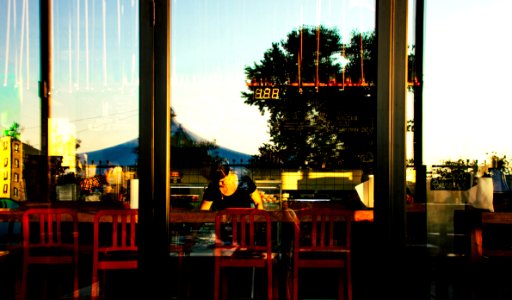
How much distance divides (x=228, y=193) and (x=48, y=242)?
166cm

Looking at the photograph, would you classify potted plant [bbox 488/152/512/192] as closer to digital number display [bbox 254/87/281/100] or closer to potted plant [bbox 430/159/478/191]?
potted plant [bbox 430/159/478/191]

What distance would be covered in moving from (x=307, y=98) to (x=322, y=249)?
494cm

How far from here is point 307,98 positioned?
841 cm

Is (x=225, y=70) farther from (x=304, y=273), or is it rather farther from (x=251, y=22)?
(x=304, y=273)

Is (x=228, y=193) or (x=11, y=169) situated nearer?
(x=228, y=193)

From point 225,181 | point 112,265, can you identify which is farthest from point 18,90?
point 112,265

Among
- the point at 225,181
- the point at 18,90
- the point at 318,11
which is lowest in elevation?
the point at 225,181

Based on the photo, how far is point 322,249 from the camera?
370 centimetres

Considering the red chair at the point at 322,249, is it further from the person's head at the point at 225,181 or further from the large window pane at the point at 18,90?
the large window pane at the point at 18,90

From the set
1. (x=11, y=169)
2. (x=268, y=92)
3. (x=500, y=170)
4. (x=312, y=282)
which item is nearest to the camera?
(x=312, y=282)

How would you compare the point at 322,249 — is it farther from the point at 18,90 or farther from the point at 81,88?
the point at 81,88

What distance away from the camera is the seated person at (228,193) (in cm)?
487

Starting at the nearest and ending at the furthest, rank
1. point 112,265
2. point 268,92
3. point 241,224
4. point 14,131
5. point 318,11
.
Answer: point 112,265, point 241,224, point 14,131, point 318,11, point 268,92

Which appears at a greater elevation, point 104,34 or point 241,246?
point 104,34
